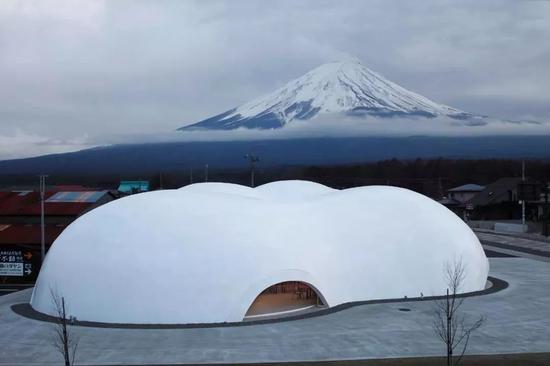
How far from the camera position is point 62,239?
84.2ft

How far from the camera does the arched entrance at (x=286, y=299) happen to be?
947 inches

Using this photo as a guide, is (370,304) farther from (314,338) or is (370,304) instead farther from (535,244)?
(535,244)

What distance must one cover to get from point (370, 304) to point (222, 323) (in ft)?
21.0

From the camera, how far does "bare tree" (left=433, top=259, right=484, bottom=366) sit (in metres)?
17.6

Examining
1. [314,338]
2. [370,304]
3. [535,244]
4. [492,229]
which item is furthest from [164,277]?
[492,229]

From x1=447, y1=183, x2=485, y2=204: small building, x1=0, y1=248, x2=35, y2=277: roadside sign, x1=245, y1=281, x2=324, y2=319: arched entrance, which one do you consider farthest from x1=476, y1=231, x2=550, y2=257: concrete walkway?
x1=447, y1=183, x2=485, y2=204: small building

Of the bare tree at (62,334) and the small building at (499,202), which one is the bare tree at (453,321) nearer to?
the bare tree at (62,334)

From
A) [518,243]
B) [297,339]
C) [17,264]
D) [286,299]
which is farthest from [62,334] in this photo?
[518,243]

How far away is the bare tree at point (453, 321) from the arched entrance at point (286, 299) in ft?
15.0

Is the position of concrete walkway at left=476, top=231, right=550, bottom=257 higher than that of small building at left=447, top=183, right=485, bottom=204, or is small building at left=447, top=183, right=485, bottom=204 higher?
small building at left=447, top=183, right=485, bottom=204

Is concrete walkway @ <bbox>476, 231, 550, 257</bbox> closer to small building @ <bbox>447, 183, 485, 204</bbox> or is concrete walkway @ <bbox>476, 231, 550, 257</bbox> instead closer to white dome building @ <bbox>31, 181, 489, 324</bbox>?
white dome building @ <bbox>31, 181, 489, 324</bbox>

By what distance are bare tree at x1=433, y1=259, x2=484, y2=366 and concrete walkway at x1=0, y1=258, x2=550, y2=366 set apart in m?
0.31

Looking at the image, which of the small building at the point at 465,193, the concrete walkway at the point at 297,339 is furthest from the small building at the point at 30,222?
the small building at the point at 465,193

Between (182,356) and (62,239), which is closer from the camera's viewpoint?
(182,356)
